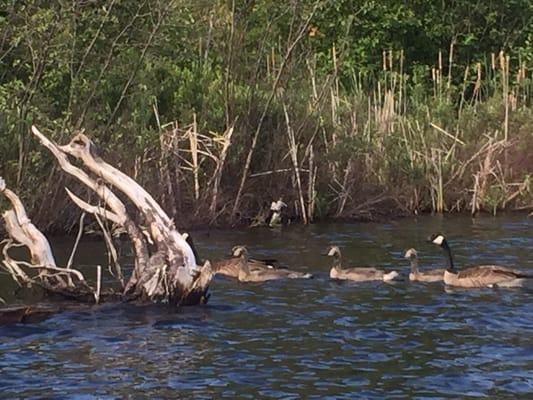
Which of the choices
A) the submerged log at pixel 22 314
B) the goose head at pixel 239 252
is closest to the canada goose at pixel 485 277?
the goose head at pixel 239 252

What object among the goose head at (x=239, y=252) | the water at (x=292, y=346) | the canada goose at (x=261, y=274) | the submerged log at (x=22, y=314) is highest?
the goose head at (x=239, y=252)

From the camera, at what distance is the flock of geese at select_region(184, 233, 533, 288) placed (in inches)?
683

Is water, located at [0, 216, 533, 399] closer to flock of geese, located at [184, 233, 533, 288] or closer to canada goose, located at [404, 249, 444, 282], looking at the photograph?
flock of geese, located at [184, 233, 533, 288]

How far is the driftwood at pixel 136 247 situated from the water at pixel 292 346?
0.28 meters

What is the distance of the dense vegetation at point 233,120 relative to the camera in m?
22.0

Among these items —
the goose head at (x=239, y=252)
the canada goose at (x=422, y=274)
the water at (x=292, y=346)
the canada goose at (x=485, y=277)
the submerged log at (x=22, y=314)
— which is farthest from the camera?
the goose head at (x=239, y=252)

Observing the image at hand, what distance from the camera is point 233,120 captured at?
24281 millimetres

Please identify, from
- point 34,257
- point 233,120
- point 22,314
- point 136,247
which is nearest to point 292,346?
point 136,247

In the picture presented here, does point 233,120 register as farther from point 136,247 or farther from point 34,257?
point 34,257

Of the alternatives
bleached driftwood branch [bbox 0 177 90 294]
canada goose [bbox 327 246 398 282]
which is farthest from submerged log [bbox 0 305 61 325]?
canada goose [bbox 327 246 398 282]

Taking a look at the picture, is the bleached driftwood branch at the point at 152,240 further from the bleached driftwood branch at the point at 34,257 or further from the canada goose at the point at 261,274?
the canada goose at the point at 261,274

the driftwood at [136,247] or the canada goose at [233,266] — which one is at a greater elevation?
the driftwood at [136,247]

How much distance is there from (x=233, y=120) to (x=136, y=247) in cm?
900

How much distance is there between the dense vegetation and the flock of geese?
14.6ft
